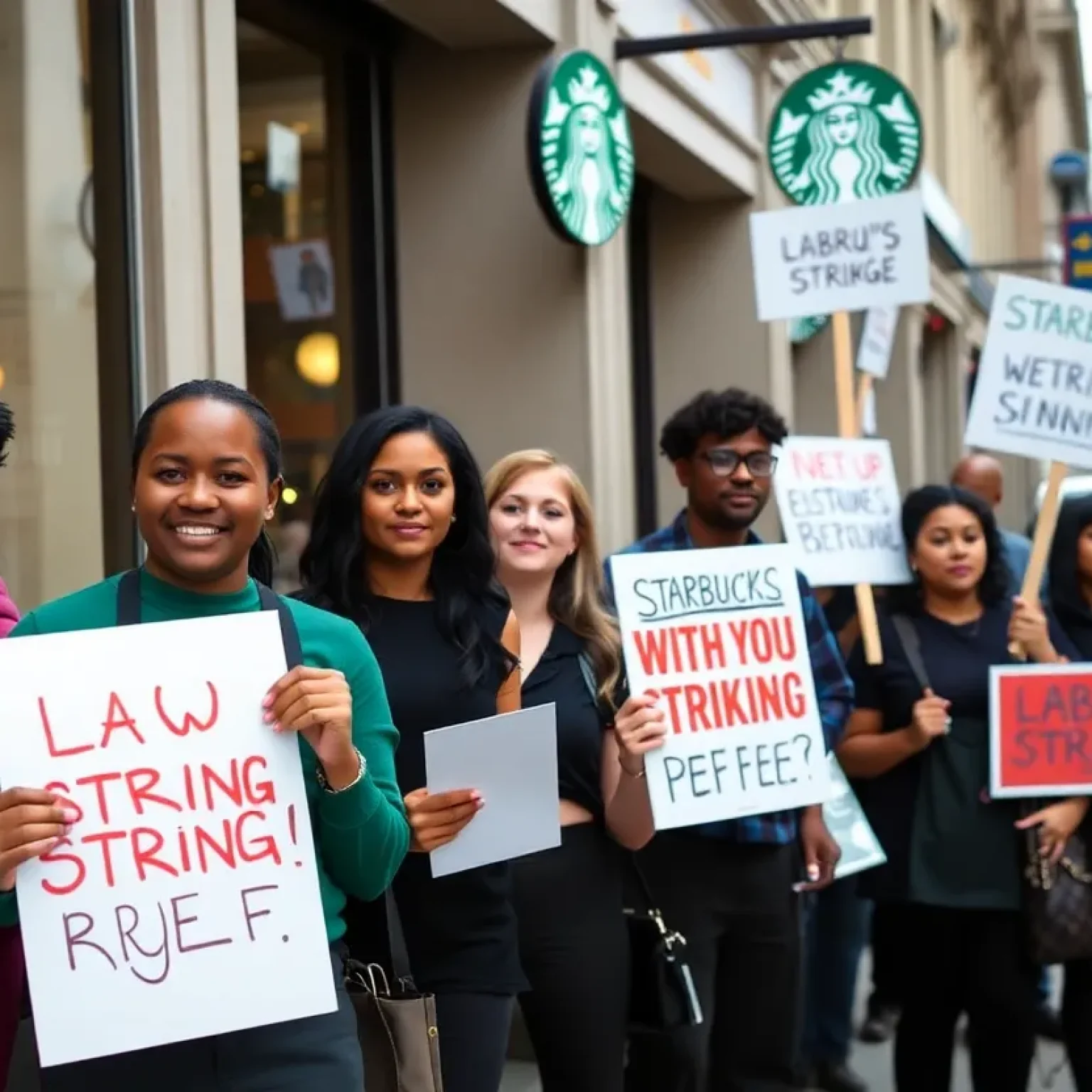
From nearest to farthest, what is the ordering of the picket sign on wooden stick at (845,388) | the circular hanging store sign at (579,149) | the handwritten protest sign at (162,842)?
the handwritten protest sign at (162,842) → the picket sign on wooden stick at (845,388) → the circular hanging store sign at (579,149)

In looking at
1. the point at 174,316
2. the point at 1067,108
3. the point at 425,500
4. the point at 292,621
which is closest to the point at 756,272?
the point at 174,316

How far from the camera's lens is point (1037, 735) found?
15.7 ft

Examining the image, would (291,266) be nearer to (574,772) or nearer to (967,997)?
(574,772)

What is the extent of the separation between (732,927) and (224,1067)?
2.06 m

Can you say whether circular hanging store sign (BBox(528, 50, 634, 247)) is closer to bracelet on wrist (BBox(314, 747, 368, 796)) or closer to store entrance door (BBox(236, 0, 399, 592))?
store entrance door (BBox(236, 0, 399, 592))

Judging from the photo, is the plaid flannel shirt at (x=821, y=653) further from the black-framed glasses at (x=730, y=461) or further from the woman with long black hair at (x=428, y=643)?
the woman with long black hair at (x=428, y=643)

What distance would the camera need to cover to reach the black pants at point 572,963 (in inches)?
148

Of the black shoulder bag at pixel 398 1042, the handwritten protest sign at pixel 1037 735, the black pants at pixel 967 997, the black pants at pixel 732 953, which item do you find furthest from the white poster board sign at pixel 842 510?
the black shoulder bag at pixel 398 1042

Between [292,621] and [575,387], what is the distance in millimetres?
4820

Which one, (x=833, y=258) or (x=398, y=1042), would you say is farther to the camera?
(x=833, y=258)

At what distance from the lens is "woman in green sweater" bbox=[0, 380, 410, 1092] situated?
2.45 m

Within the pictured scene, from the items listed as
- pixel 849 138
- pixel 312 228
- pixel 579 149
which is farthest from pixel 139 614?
pixel 849 138

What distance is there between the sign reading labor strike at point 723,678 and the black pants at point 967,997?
83 centimetres

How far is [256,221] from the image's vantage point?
6.37m
